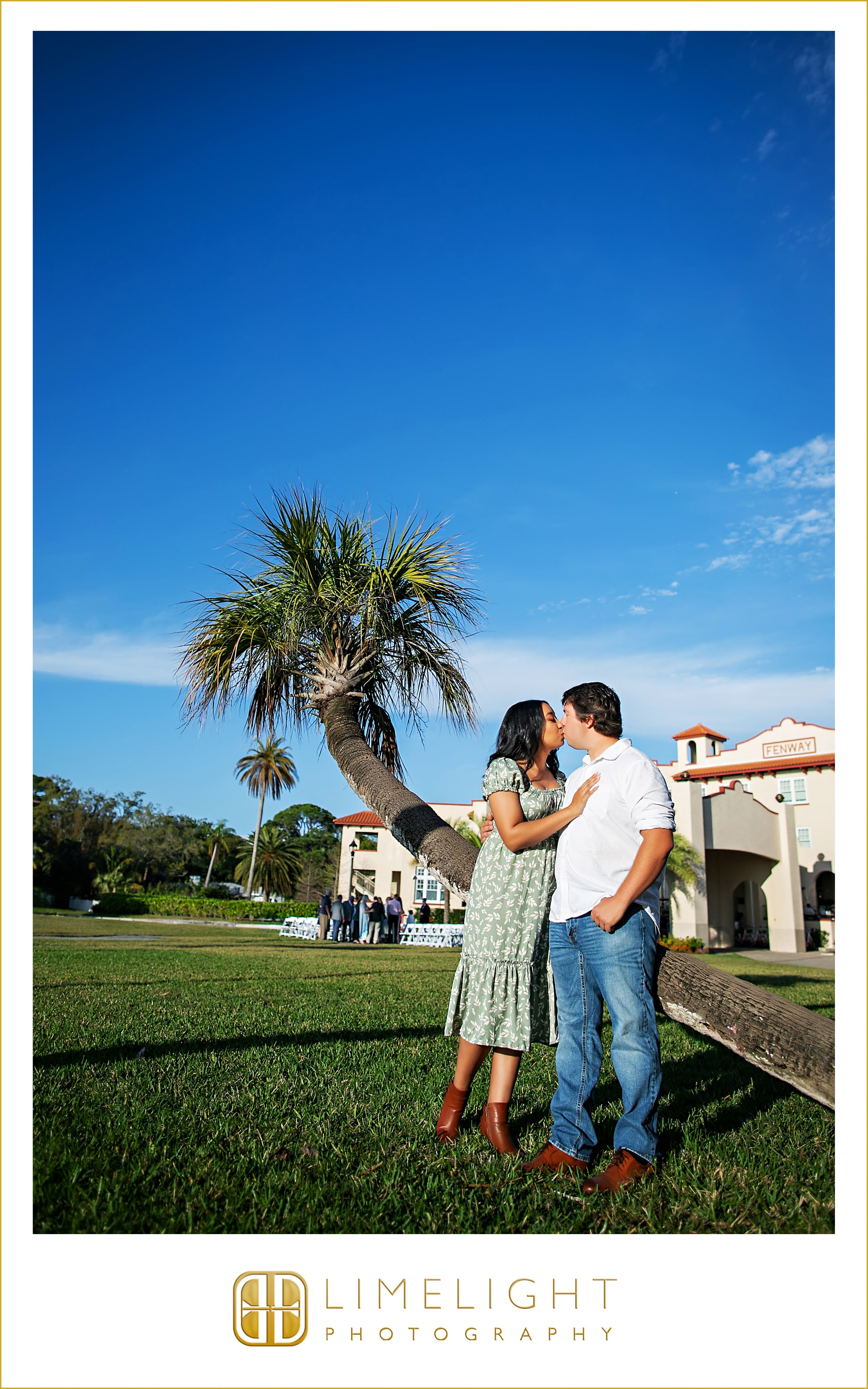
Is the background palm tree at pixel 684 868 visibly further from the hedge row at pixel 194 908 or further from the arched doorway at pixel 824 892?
the hedge row at pixel 194 908

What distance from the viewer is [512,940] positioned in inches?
135

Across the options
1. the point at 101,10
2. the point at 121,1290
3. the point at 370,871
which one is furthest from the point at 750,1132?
the point at 370,871

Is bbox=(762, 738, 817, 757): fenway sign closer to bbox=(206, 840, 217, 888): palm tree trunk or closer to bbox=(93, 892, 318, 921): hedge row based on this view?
bbox=(93, 892, 318, 921): hedge row

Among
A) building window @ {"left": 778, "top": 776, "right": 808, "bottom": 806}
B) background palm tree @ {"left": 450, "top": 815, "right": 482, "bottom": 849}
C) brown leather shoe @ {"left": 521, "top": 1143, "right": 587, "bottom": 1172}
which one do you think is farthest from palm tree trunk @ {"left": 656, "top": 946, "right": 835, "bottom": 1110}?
building window @ {"left": 778, "top": 776, "right": 808, "bottom": 806}

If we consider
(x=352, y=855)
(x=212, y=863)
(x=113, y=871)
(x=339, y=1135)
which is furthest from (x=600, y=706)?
(x=212, y=863)

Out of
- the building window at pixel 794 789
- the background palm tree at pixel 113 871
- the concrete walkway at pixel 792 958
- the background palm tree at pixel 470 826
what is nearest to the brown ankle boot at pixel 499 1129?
the concrete walkway at pixel 792 958

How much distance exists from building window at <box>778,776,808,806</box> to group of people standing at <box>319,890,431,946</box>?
18.0 meters

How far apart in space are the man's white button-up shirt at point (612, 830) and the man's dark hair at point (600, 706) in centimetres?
10

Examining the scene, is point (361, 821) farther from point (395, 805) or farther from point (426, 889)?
point (395, 805)

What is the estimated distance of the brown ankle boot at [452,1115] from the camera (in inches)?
135

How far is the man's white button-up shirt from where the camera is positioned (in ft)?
9.93

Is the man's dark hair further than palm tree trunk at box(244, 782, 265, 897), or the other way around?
palm tree trunk at box(244, 782, 265, 897)
